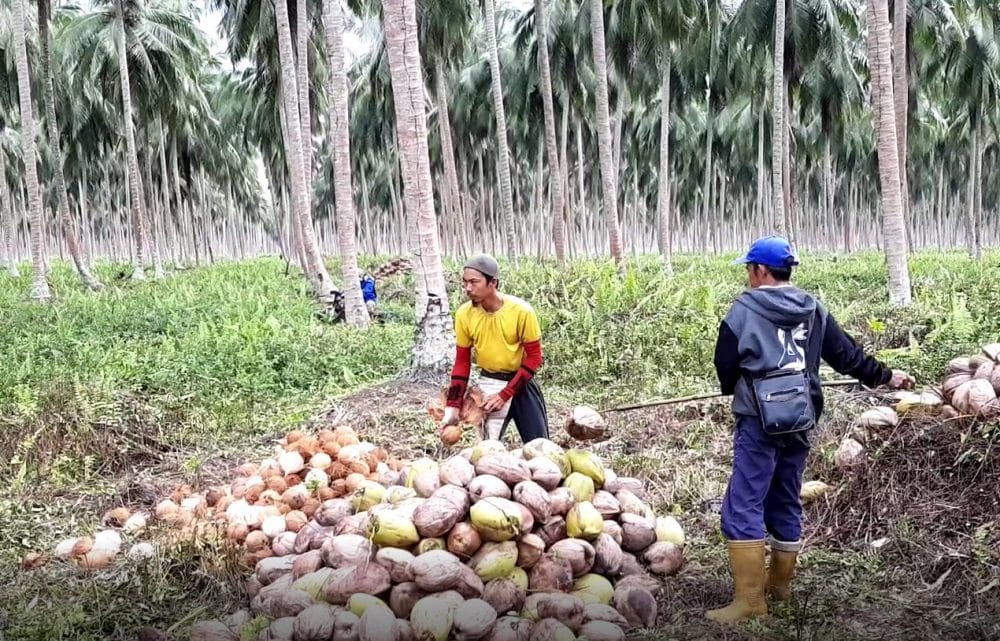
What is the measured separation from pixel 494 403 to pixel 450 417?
31 cm

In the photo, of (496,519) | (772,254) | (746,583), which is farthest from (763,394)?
(496,519)

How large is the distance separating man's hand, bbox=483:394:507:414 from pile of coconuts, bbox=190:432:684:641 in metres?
0.48

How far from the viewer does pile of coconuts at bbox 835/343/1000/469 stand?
4715 mm

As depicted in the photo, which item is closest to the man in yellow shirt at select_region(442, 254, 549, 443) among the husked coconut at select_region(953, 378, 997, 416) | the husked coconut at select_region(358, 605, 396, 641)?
the husked coconut at select_region(358, 605, 396, 641)

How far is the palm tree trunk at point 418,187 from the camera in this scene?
27.6 ft

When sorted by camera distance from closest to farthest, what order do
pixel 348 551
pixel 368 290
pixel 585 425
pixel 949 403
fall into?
pixel 348 551 → pixel 949 403 → pixel 585 425 → pixel 368 290

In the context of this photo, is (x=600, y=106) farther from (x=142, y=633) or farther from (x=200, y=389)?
(x=142, y=633)

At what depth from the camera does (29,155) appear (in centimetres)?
1586

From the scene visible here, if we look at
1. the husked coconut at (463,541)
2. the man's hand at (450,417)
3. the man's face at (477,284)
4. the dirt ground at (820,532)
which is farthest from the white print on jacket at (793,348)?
the man's hand at (450,417)

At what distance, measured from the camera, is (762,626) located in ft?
11.6

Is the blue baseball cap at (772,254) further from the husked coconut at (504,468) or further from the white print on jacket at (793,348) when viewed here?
the husked coconut at (504,468)

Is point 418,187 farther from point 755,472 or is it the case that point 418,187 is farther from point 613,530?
point 755,472

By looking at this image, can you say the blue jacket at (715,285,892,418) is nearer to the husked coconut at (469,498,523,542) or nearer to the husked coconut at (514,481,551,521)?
the husked coconut at (514,481,551,521)

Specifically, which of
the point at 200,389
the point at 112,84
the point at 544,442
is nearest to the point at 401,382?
the point at 200,389
